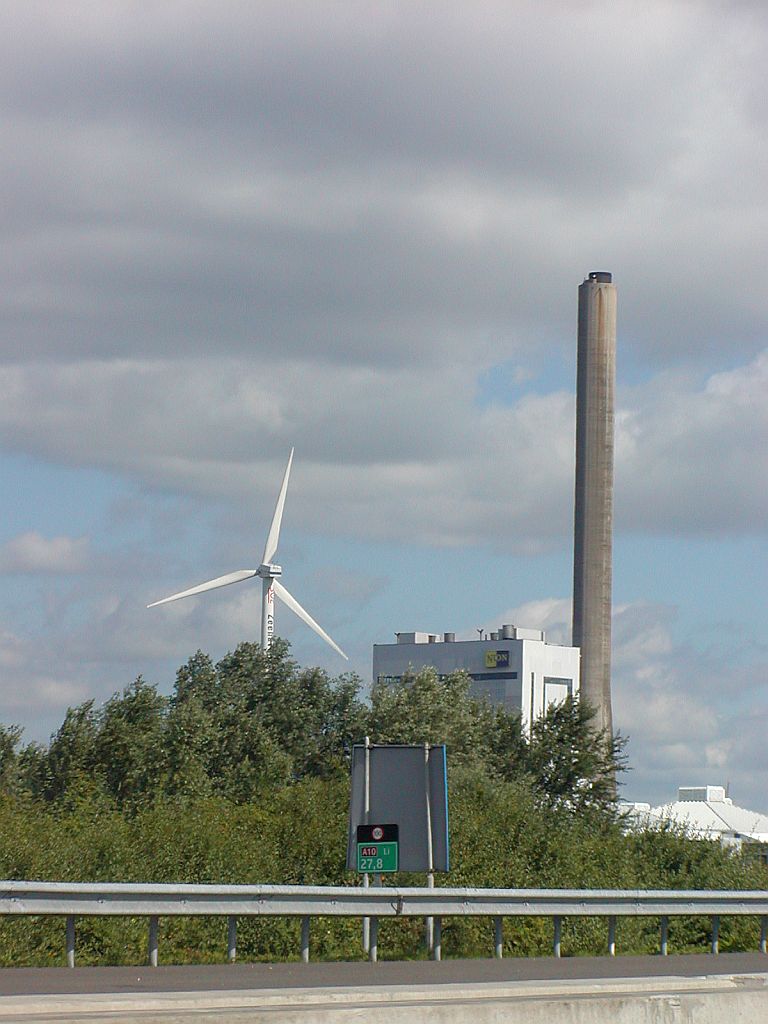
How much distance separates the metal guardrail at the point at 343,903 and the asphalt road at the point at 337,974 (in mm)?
533

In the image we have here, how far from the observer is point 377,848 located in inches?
731

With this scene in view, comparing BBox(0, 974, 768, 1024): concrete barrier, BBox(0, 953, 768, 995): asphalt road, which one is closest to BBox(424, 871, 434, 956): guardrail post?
BBox(0, 953, 768, 995): asphalt road

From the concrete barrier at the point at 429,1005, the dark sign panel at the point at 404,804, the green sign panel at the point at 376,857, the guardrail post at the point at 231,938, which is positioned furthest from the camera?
the green sign panel at the point at 376,857

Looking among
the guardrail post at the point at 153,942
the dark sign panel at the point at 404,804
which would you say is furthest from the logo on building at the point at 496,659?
the guardrail post at the point at 153,942

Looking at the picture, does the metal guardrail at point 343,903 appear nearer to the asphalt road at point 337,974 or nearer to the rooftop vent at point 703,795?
the asphalt road at point 337,974

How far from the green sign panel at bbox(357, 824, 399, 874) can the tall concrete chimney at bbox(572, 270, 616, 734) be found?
69579 mm

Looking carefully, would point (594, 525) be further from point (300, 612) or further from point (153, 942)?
point (153, 942)

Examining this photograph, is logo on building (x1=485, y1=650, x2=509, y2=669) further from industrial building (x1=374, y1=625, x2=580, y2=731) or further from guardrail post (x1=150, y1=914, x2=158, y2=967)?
guardrail post (x1=150, y1=914, x2=158, y2=967)

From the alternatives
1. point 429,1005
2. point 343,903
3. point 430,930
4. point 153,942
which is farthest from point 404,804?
point 429,1005

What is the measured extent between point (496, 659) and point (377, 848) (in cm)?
15610

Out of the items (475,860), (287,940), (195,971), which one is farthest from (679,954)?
(195,971)

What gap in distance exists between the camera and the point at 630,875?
25.8 meters

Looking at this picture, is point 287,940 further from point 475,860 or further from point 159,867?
point 475,860

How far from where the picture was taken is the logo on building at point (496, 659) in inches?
6796
